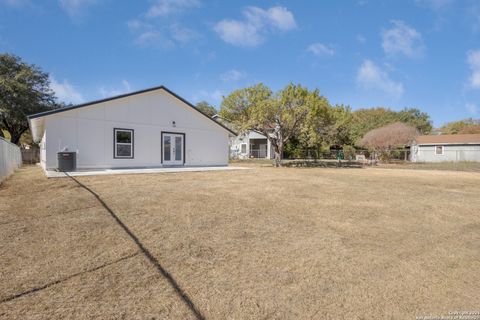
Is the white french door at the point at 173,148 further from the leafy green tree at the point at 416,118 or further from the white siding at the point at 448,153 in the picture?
the leafy green tree at the point at 416,118

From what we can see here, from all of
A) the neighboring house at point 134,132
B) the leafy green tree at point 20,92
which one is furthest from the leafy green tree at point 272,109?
the leafy green tree at point 20,92

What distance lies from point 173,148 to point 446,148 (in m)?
34.4

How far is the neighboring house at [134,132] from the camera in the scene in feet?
43.1

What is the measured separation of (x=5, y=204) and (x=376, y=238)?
7.38m

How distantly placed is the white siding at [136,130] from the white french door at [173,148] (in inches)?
11.5

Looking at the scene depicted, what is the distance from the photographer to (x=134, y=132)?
15133 millimetres

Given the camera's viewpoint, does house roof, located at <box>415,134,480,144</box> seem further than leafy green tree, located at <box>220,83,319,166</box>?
Yes

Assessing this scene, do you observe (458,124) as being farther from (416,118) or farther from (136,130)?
(136,130)

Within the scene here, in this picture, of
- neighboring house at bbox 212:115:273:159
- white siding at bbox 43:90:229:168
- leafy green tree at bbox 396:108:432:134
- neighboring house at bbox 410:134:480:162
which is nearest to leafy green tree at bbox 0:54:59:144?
white siding at bbox 43:90:229:168

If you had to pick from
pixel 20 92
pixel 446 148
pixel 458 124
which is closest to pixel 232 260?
pixel 20 92

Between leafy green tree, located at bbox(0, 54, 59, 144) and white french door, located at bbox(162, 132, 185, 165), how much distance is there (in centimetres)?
1965

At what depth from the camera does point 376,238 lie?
431 cm

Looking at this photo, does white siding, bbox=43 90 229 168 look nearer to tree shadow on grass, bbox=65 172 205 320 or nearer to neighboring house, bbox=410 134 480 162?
tree shadow on grass, bbox=65 172 205 320

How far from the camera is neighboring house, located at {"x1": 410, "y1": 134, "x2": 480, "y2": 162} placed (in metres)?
32.7
